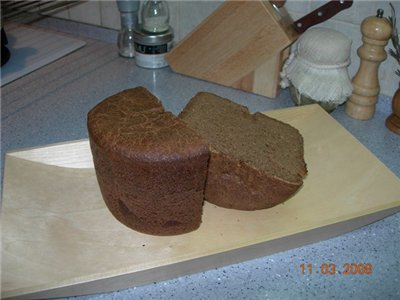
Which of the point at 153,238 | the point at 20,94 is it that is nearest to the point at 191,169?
the point at 153,238

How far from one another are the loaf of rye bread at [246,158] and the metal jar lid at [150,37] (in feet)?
1.91

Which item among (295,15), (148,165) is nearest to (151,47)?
(295,15)

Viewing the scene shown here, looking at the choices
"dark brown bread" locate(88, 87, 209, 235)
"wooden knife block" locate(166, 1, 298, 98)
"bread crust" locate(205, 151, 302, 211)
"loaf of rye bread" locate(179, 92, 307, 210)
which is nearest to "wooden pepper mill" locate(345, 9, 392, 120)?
"wooden knife block" locate(166, 1, 298, 98)

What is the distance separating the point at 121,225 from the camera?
35.2 inches

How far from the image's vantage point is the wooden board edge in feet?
2.38

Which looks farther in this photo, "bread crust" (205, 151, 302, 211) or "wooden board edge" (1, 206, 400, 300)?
"bread crust" (205, 151, 302, 211)

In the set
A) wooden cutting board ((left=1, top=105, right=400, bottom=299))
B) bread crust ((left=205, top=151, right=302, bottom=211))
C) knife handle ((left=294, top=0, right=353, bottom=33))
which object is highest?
knife handle ((left=294, top=0, right=353, bottom=33))

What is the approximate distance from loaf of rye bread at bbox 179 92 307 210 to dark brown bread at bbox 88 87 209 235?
0.07 meters

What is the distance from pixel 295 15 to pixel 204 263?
0.99 meters

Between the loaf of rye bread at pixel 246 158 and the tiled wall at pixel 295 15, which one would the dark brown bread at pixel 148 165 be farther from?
the tiled wall at pixel 295 15

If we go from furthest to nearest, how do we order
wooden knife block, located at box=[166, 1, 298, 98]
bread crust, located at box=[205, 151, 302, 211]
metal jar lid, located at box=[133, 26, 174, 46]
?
1. metal jar lid, located at box=[133, 26, 174, 46]
2. wooden knife block, located at box=[166, 1, 298, 98]
3. bread crust, located at box=[205, 151, 302, 211]

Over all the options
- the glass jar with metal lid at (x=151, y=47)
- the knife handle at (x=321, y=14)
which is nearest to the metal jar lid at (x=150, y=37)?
the glass jar with metal lid at (x=151, y=47)

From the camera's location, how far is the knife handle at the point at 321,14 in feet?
4.05

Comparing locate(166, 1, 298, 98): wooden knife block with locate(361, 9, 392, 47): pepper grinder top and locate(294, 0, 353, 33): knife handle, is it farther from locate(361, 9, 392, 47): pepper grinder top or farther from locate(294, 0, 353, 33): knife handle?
locate(361, 9, 392, 47): pepper grinder top
